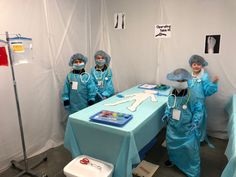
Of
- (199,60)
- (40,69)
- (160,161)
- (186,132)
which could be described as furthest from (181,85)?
(40,69)

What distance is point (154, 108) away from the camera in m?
2.22

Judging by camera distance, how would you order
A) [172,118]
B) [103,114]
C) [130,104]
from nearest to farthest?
[103,114], [172,118], [130,104]

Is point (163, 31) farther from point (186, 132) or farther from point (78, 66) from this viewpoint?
point (186, 132)

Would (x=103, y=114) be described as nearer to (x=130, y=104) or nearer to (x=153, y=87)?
(x=130, y=104)

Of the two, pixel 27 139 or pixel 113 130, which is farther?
pixel 27 139

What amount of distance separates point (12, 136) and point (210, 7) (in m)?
2.95

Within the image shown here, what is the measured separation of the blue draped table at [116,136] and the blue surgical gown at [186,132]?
183 millimetres

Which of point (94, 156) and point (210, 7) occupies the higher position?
point (210, 7)

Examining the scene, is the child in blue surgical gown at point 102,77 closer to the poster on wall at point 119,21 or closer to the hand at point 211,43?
the poster on wall at point 119,21

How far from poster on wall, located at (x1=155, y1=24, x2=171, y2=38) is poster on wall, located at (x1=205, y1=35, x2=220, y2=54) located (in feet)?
1.76

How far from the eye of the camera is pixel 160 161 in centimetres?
251

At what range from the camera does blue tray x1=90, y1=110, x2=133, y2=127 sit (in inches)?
71.5

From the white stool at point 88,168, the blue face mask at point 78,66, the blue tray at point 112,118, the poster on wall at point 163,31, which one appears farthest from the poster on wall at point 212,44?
the white stool at point 88,168

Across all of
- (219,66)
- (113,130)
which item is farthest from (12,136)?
(219,66)
